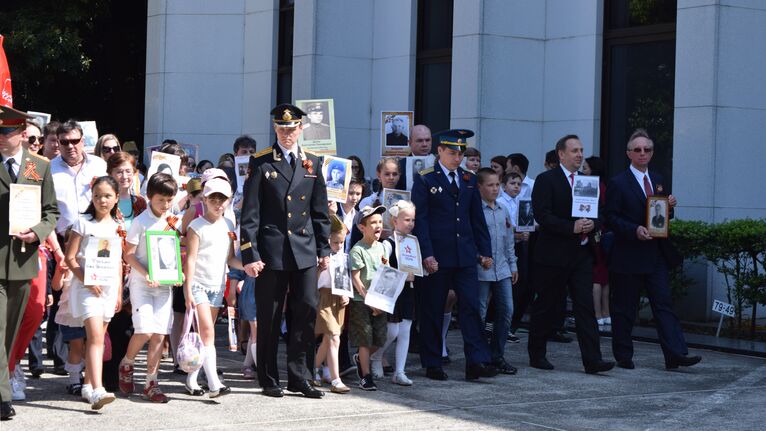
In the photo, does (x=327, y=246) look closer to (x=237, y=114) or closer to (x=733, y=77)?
(x=733, y=77)

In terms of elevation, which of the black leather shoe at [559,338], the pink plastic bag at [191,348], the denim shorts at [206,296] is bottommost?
the black leather shoe at [559,338]

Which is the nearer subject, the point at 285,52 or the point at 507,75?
the point at 507,75

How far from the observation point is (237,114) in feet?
75.5

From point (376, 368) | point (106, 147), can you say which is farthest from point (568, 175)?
point (106, 147)

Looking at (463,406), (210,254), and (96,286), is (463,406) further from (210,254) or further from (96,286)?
(96,286)

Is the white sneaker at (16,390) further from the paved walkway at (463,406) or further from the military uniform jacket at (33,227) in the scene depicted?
the military uniform jacket at (33,227)

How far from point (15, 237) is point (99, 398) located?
4.07ft

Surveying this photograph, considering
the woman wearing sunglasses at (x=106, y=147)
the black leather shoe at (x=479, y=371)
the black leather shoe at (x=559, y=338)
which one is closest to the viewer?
the black leather shoe at (x=479, y=371)

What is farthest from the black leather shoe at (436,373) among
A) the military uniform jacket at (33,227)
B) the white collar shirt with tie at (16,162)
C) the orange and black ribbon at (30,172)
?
the white collar shirt with tie at (16,162)

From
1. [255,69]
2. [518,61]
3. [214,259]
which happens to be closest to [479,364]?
[214,259]

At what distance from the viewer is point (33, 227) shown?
8.39 meters

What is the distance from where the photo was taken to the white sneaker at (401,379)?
Answer: 402 inches

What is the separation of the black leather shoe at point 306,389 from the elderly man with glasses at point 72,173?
2180mm

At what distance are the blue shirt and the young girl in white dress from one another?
3512mm
